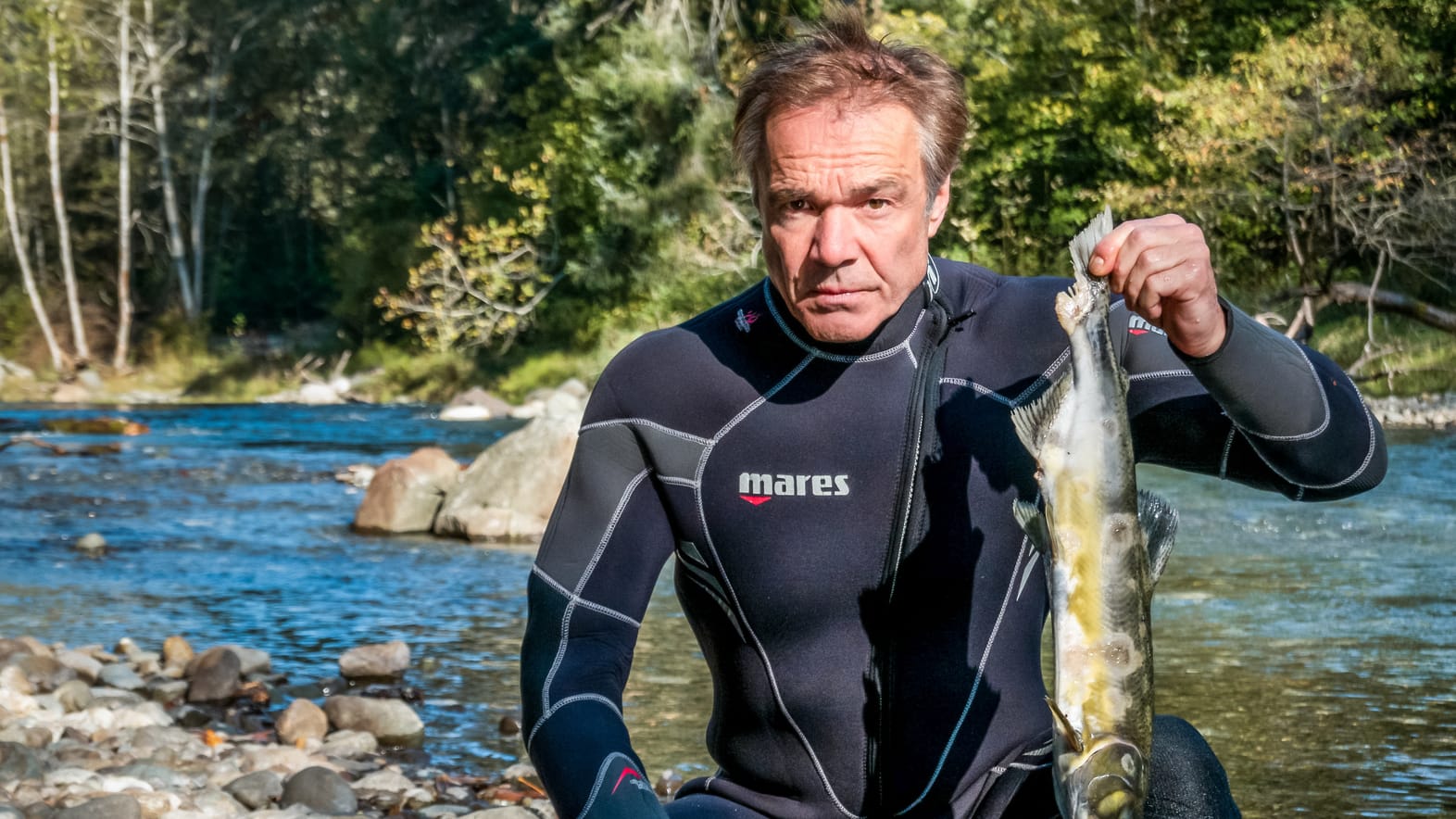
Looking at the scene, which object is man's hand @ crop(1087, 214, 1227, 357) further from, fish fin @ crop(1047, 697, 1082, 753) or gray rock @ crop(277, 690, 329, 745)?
gray rock @ crop(277, 690, 329, 745)

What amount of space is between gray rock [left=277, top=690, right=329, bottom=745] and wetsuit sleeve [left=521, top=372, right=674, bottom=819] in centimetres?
414

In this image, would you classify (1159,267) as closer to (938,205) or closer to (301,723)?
(938,205)

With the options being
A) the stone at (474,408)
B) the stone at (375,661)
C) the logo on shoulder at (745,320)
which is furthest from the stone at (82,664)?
the stone at (474,408)

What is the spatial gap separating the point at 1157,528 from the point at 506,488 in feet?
36.6

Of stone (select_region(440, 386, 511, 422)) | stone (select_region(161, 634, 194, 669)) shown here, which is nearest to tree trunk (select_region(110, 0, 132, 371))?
stone (select_region(440, 386, 511, 422))

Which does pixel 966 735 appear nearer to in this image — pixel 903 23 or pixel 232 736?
pixel 232 736

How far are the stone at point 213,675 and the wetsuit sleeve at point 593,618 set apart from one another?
5.08 meters

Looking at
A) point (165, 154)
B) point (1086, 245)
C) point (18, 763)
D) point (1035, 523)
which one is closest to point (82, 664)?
point (18, 763)

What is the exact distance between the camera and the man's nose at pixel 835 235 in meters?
2.70

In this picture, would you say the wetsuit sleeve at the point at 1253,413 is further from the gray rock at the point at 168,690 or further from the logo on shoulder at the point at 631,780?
the gray rock at the point at 168,690

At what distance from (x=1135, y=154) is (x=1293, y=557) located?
44.1 feet

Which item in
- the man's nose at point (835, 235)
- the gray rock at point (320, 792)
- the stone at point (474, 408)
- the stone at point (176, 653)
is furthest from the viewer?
the stone at point (474, 408)

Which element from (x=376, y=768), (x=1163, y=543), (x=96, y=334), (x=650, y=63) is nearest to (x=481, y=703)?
(x=376, y=768)

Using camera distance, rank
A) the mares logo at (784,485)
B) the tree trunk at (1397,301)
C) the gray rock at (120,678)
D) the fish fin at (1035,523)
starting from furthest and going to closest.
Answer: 1. the tree trunk at (1397,301)
2. the gray rock at (120,678)
3. the mares logo at (784,485)
4. the fish fin at (1035,523)
